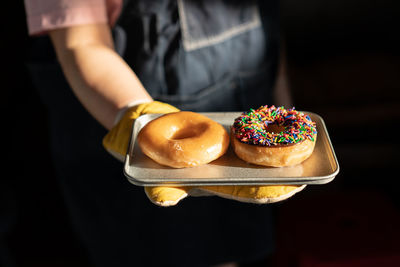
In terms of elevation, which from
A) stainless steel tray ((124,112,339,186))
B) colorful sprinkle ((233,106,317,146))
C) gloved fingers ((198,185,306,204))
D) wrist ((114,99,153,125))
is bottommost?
gloved fingers ((198,185,306,204))

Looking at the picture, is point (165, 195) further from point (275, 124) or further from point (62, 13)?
point (62, 13)

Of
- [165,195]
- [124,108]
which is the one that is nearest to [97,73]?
[124,108]

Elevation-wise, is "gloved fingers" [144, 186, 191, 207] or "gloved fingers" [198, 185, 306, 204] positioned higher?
"gloved fingers" [144, 186, 191, 207]

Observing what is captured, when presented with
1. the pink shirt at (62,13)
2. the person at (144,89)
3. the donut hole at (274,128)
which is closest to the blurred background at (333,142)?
the person at (144,89)

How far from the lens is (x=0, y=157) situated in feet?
6.13

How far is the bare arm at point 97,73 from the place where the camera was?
0.95 meters

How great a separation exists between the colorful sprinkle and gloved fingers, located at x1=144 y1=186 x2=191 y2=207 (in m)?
0.17

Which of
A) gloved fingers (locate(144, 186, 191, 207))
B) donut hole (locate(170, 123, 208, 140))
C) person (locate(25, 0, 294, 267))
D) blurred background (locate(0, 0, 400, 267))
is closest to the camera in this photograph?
gloved fingers (locate(144, 186, 191, 207))

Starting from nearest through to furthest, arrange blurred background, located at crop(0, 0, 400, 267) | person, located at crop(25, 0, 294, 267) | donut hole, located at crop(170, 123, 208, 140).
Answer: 1. donut hole, located at crop(170, 123, 208, 140)
2. person, located at crop(25, 0, 294, 267)
3. blurred background, located at crop(0, 0, 400, 267)

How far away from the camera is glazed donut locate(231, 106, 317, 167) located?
0.81 metres

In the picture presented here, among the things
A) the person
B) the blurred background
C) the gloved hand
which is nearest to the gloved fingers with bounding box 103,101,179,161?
the person

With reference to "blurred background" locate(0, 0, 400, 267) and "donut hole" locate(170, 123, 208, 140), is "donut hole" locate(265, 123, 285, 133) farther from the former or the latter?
"blurred background" locate(0, 0, 400, 267)

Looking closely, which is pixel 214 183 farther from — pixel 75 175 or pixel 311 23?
pixel 311 23

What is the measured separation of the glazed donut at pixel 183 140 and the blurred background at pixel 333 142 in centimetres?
83
